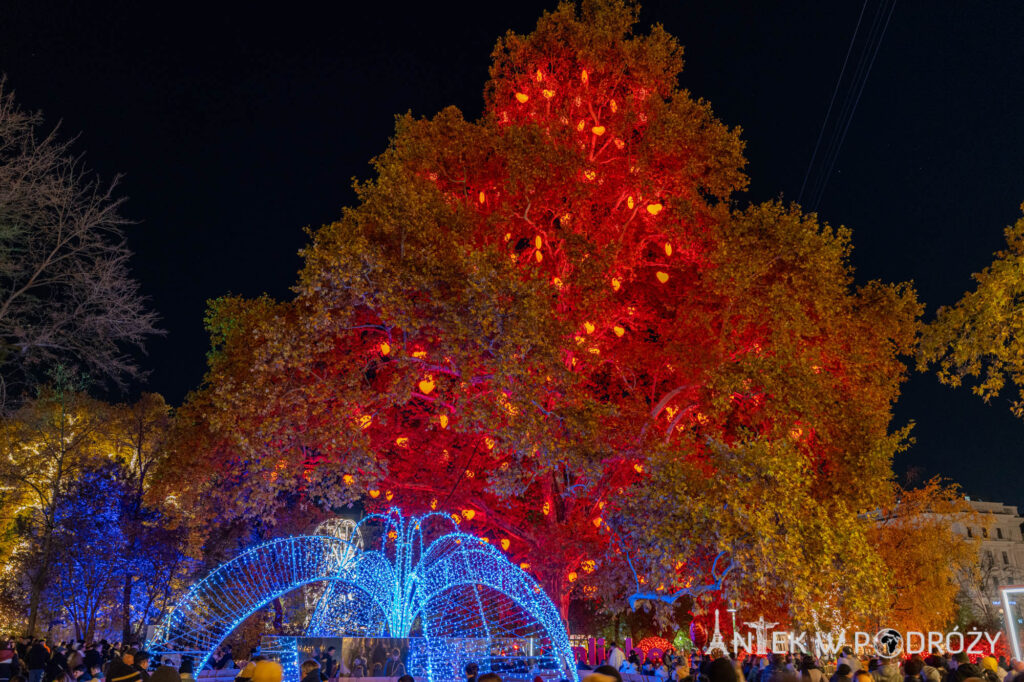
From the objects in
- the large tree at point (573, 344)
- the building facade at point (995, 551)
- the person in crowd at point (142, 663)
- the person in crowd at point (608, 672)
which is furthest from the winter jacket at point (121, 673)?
the building facade at point (995, 551)

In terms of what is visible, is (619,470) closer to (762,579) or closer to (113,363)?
(762,579)

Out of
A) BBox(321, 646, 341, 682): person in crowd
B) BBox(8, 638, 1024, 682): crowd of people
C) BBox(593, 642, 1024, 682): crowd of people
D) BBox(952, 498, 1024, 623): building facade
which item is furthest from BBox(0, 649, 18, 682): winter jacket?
BBox(952, 498, 1024, 623): building facade

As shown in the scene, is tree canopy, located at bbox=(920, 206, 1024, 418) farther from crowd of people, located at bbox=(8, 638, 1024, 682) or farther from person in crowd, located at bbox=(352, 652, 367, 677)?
person in crowd, located at bbox=(352, 652, 367, 677)

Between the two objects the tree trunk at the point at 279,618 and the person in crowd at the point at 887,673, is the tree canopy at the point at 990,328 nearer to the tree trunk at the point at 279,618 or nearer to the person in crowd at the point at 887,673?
the person in crowd at the point at 887,673

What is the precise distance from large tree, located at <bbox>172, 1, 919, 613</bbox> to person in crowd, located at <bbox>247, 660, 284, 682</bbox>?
8688 mm

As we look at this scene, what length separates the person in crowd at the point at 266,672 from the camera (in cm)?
717

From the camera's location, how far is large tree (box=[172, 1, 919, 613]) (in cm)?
1595

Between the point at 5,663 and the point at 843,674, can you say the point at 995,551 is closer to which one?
the point at 843,674

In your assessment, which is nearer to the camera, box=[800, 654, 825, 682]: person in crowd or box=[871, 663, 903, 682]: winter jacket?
box=[800, 654, 825, 682]: person in crowd

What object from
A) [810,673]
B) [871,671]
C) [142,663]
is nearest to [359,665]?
[142,663]

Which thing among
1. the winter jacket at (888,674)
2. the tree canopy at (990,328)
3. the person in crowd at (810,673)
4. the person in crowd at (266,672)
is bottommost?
the winter jacket at (888,674)

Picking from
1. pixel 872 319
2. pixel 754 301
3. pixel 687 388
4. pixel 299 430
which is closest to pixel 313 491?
pixel 299 430

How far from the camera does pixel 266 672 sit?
7227mm

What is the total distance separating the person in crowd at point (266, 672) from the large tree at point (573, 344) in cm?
A: 869
